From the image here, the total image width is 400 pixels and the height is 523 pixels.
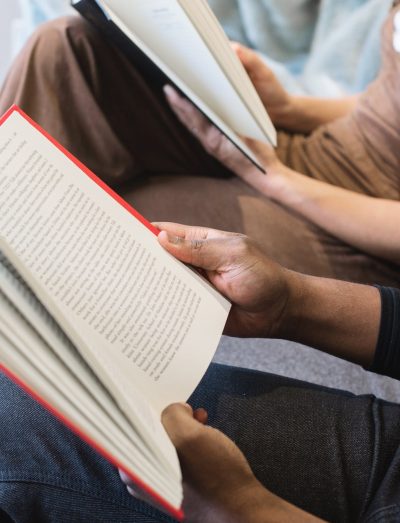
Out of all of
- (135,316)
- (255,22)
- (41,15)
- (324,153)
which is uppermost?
(41,15)

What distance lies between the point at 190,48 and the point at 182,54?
0.09 ft

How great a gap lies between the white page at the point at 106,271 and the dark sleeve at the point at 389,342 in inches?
7.3

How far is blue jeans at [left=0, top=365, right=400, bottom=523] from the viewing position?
461 mm

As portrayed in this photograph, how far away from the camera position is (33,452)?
48 centimetres

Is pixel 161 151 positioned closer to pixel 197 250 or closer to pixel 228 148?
pixel 228 148

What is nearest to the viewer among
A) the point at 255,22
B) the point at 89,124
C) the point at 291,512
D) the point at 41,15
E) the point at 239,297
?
the point at 291,512

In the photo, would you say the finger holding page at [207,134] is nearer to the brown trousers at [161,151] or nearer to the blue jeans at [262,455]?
the brown trousers at [161,151]

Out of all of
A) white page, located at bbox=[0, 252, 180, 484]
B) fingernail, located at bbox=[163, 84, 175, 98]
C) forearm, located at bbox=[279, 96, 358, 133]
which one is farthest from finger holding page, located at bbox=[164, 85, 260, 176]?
white page, located at bbox=[0, 252, 180, 484]

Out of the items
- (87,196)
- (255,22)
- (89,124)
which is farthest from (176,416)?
(255,22)

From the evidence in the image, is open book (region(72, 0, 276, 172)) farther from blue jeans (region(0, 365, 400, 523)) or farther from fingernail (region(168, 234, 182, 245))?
blue jeans (region(0, 365, 400, 523))

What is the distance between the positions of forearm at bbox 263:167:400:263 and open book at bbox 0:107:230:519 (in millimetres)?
314

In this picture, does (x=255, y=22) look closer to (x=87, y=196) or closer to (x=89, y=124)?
(x=89, y=124)

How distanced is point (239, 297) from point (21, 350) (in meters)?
0.27

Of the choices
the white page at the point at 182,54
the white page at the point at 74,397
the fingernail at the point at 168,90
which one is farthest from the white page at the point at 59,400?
the fingernail at the point at 168,90
